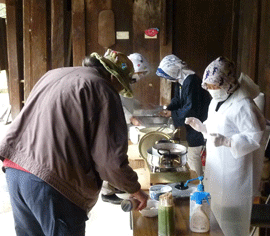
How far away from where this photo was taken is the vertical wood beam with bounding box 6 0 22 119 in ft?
20.2

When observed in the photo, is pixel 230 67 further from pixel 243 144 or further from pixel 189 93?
pixel 189 93

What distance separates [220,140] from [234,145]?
0.10 metres

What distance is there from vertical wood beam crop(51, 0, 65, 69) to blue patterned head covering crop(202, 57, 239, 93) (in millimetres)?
3050

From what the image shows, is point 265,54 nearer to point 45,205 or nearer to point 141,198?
point 141,198

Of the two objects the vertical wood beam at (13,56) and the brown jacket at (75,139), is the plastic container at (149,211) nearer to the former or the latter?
the brown jacket at (75,139)

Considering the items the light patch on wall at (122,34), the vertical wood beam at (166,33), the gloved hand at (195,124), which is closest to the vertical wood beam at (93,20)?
the light patch on wall at (122,34)

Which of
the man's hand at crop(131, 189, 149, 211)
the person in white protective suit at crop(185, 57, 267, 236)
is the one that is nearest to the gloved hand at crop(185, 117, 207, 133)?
the person in white protective suit at crop(185, 57, 267, 236)

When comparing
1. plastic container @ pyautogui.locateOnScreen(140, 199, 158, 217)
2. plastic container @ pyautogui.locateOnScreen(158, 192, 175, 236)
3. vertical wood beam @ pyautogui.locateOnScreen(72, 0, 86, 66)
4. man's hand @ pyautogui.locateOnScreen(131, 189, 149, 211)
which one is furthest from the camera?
vertical wood beam @ pyautogui.locateOnScreen(72, 0, 86, 66)

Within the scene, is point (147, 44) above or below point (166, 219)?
above

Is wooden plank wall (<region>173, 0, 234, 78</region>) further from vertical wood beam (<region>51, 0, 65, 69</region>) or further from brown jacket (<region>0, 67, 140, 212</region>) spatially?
brown jacket (<region>0, 67, 140, 212</region>)

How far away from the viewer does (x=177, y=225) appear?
83.1 inches

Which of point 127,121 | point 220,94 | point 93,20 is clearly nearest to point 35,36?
point 93,20

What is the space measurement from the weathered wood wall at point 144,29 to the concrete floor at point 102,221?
191 centimetres

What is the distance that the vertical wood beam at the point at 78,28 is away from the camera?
17.2 ft
